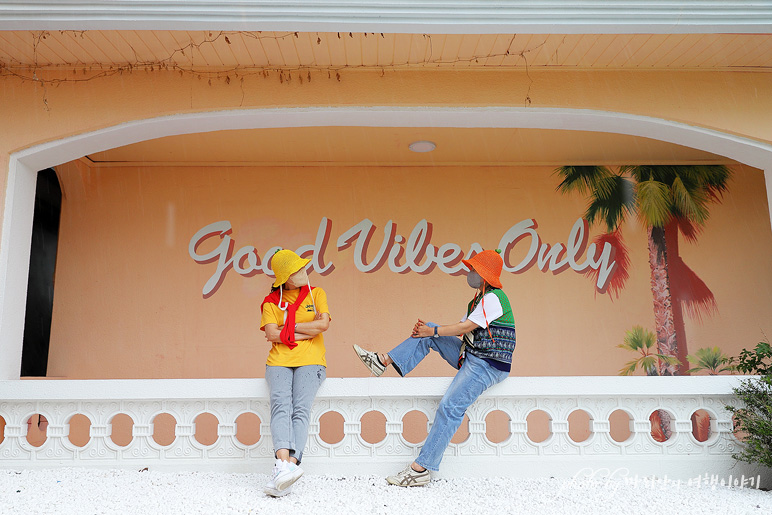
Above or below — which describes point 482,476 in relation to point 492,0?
below

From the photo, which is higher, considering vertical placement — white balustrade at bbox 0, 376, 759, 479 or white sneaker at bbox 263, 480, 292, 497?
white balustrade at bbox 0, 376, 759, 479

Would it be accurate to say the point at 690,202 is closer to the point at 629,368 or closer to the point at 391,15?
the point at 629,368

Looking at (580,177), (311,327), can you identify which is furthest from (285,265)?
(580,177)

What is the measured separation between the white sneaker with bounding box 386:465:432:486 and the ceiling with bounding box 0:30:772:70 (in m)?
3.02

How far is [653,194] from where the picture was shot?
7.22 metres

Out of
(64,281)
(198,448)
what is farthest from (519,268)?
(64,281)

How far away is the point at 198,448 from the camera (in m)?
4.27

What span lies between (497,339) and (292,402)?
1.39 m

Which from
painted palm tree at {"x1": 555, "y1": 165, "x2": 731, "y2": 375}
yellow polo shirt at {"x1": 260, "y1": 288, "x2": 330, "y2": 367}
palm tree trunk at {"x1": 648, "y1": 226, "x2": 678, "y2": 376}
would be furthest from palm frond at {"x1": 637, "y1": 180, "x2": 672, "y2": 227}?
yellow polo shirt at {"x1": 260, "y1": 288, "x2": 330, "y2": 367}

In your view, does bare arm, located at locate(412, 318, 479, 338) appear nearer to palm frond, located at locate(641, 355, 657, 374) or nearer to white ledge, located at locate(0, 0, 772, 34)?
white ledge, located at locate(0, 0, 772, 34)

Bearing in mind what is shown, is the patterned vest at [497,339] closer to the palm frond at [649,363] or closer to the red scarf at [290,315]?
the red scarf at [290,315]

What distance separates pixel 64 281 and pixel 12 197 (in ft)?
8.00

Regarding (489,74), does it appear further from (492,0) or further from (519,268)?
(519,268)

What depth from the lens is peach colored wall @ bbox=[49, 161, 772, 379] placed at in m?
6.92
